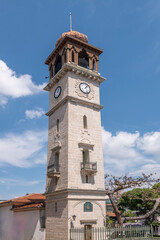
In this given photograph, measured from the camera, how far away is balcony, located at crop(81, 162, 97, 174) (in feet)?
77.0

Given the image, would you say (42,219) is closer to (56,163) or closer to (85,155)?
(56,163)

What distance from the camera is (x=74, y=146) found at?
79.8 ft

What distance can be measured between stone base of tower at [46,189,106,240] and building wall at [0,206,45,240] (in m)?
1.89

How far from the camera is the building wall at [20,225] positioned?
25203mm

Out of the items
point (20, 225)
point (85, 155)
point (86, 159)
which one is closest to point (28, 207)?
point (20, 225)

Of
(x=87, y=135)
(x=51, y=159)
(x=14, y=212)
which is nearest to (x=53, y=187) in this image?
(x=51, y=159)

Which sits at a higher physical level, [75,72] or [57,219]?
[75,72]

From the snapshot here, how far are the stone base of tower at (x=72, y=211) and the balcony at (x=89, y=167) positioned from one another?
207cm

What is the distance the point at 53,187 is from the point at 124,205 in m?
29.6

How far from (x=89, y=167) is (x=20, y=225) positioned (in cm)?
1293

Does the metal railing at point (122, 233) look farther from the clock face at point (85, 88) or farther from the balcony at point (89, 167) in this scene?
the clock face at point (85, 88)

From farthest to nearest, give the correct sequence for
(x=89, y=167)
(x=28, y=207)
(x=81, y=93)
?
(x=81, y=93) → (x=28, y=207) → (x=89, y=167)

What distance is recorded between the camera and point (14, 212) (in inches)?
1204

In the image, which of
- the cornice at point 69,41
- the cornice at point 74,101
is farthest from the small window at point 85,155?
the cornice at point 69,41
